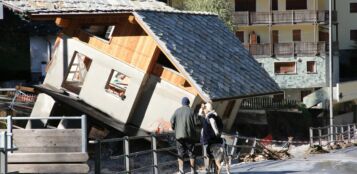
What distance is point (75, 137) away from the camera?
48.5 ft

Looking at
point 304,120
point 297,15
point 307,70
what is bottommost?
point 304,120

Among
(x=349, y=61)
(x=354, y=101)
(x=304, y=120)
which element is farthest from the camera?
(x=349, y=61)

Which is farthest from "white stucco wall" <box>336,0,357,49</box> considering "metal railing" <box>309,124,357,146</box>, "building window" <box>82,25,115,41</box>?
"building window" <box>82,25,115,41</box>

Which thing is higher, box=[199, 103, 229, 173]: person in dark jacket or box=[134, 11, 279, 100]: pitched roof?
box=[134, 11, 279, 100]: pitched roof

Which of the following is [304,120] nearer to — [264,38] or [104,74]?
[264,38]

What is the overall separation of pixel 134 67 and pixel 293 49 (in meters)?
31.4

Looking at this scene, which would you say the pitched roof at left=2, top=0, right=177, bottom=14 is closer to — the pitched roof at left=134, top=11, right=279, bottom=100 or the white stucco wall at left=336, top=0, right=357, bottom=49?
the pitched roof at left=134, top=11, right=279, bottom=100

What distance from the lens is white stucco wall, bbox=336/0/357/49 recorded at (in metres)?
67.1

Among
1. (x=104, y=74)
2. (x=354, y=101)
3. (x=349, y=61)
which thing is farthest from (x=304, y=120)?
(x=104, y=74)

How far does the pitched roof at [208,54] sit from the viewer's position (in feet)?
88.9

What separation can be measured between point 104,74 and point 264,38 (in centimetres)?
3114

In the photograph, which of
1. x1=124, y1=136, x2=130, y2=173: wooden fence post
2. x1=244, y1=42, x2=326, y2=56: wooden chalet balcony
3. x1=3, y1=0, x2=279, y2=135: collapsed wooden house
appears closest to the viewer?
x1=124, y1=136, x2=130, y2=173: wooden fence post

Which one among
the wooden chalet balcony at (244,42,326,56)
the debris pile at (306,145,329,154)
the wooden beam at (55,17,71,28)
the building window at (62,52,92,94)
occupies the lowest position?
the debris pile at (306,145,329,154)

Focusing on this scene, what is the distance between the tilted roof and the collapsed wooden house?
0.05 metres
